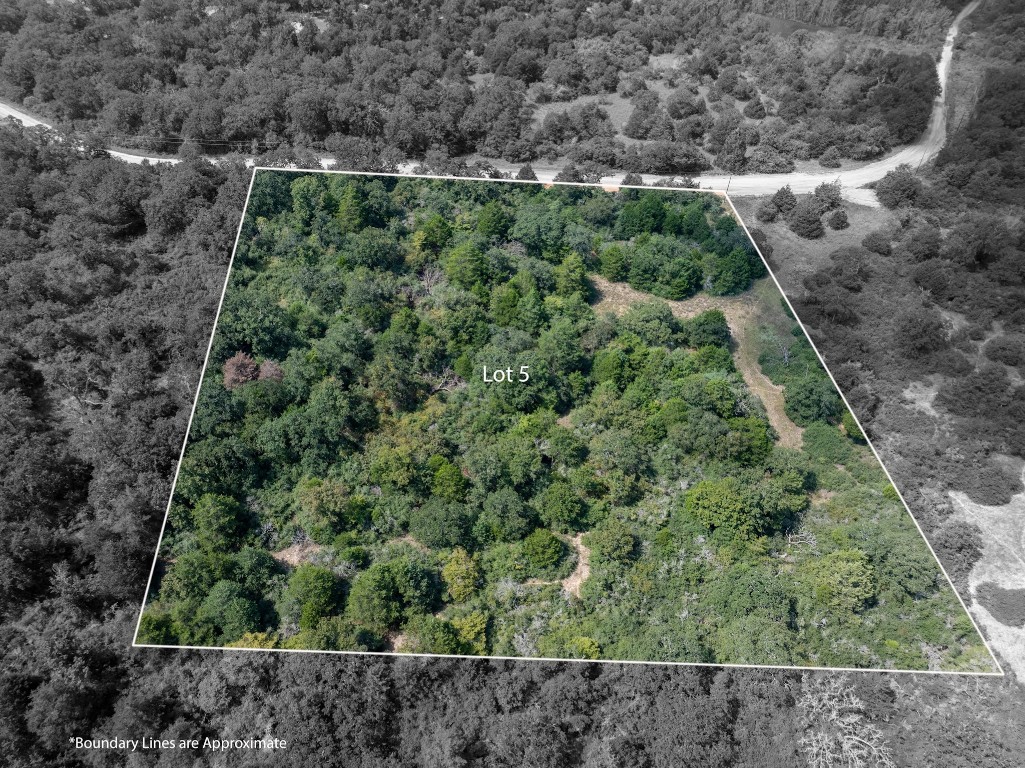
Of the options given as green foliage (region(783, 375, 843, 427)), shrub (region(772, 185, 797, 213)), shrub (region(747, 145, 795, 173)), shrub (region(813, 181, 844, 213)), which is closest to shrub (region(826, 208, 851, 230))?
shrub (region(813, 181, 844, 213))

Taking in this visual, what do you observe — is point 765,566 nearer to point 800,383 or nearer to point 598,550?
point 598,550

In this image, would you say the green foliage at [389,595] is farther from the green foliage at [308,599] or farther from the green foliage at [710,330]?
the green foliage at [710,330]

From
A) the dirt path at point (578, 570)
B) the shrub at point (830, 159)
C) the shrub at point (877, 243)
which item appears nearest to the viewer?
the dirt path at point (578, 570)

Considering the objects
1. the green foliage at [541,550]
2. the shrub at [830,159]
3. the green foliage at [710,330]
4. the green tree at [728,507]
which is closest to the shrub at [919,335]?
the green foliage at [710,330]

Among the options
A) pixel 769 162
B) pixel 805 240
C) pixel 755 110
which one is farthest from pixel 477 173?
pixel 755 110

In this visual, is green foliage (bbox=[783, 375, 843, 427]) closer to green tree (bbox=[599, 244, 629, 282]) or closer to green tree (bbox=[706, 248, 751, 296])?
green tree (bbox=[706, 248, 751, 296])

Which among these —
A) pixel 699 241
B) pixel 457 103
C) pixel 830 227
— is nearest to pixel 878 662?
pixel 699 241
